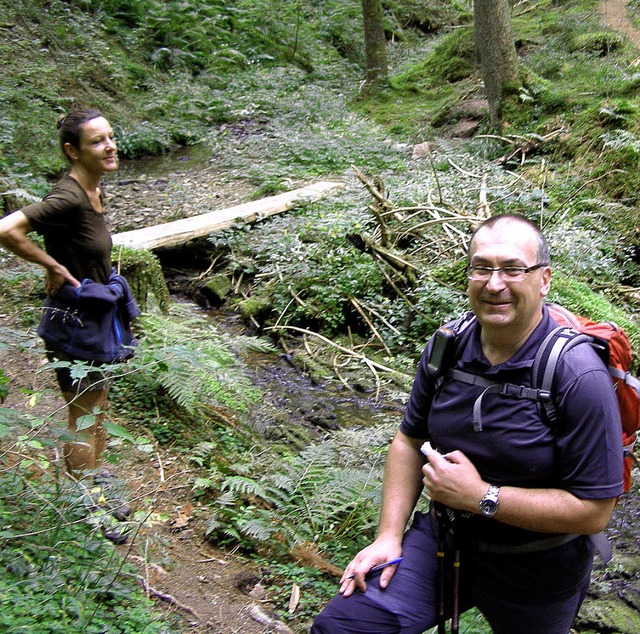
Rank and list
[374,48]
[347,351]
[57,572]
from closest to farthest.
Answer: [57,572], [347,351], [374,48]

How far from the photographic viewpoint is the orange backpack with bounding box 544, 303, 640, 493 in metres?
2.10

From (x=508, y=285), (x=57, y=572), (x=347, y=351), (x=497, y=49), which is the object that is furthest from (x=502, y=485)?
(x=497, y=49)

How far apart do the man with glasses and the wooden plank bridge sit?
596 centimetres

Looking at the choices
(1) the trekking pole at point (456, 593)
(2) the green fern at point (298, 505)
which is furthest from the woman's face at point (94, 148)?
(1) the trekking pole at point (456, 593)

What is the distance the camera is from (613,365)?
2107 mm

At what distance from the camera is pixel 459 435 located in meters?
2.26

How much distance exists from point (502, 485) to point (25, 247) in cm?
266

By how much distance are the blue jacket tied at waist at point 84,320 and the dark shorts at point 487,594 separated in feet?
6.90

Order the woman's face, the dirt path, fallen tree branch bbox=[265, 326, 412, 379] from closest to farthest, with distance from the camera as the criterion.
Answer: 1. the woman's face
2. fallen tree branch bbox=[265, 326, 412, 379]
3. the dirt path

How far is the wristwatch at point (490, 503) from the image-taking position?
2.10 metres

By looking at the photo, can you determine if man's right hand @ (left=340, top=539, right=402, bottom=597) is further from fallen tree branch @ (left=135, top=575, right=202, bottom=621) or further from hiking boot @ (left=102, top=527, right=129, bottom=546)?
hiking boot @ (left=102, top=527, right=129, bottom=546)

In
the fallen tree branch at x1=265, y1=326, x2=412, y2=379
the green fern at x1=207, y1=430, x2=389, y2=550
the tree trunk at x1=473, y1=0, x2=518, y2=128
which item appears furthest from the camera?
the tree trunk at x1=473, y1=0, x2=518, y2=128

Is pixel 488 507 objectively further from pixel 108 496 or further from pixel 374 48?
pixel 374 48

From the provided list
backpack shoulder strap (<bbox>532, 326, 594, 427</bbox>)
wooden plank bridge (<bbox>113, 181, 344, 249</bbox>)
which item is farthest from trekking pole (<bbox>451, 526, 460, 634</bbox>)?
wooden plank bridge (<bbox>113, 181, 344, 249</bbox>)
